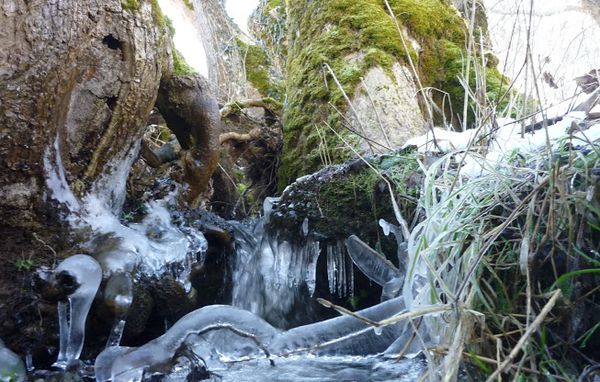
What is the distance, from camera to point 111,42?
2793 mm

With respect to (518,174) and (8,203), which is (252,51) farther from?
(518,174)

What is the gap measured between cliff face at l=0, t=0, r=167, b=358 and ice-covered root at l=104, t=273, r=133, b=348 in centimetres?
34

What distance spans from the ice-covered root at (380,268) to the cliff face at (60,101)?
4.47ft

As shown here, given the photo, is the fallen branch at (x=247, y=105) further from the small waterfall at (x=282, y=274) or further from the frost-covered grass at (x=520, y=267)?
the frost-covered grass at (x=520, y=267)

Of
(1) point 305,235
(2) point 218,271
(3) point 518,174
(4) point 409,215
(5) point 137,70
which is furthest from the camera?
(2) point 218,271

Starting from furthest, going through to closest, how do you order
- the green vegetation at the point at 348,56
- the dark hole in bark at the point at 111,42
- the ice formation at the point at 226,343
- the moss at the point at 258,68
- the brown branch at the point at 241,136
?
the moss at the point at 258,68 → the brown branch at the point at 241,136 → the green vegetation at the point at 348,56 → the dark hole in bark at the point at 111,42 → the ice formation at the point at 226,343

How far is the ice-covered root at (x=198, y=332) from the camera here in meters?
2.20

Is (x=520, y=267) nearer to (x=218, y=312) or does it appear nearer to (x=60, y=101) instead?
(x=218, y=312)

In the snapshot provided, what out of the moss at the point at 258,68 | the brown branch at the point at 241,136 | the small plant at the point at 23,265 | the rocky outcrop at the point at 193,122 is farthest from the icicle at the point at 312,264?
the moss at the point at 258,68

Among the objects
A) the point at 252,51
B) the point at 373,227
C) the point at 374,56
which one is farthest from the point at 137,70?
the point at 252,51

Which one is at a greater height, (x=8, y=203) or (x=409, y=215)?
(x=8, y=203)

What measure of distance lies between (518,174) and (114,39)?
81.5 inches

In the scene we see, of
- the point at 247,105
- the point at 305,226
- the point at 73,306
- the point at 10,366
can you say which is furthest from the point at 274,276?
the point at 247,105

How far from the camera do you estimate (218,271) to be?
347 centimetres
